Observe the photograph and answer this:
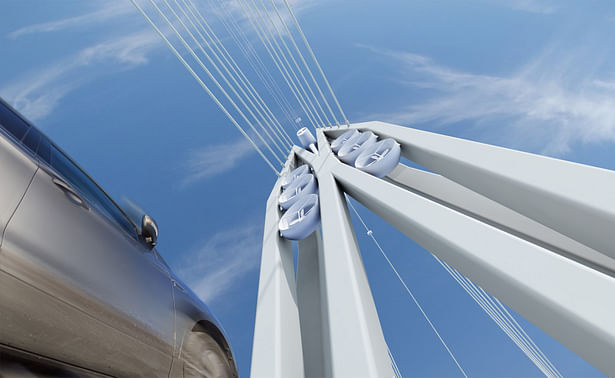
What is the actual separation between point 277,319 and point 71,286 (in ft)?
5.96

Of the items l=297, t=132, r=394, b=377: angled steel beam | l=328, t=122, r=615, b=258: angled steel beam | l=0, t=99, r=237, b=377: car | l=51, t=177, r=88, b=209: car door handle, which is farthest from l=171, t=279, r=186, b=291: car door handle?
l=328, t=122, r=615, b=258: angled steel beam

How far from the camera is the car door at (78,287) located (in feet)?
4.45

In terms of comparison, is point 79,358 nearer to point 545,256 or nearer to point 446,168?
point 545,256

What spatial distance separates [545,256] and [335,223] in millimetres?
2177

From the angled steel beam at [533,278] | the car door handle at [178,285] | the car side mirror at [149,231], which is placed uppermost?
the car side mirror at [149,231]

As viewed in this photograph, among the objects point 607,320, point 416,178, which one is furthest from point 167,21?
point 607,320

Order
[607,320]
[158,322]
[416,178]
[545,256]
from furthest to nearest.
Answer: [416,178] → [158,322] → [545,256] → [607,320]

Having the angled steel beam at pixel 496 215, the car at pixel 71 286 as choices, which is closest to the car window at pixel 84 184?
the car at pixel 71 286

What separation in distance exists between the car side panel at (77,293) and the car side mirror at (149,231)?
375 millimetres

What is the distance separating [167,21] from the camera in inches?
140

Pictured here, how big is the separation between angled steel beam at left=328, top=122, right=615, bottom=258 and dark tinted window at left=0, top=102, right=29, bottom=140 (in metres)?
2.92

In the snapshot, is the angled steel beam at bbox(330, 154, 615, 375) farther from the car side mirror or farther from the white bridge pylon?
the car side mirror

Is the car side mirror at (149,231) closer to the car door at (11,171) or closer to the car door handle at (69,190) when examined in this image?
the car door handle at (69,190)

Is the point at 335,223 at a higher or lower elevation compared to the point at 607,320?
higher
